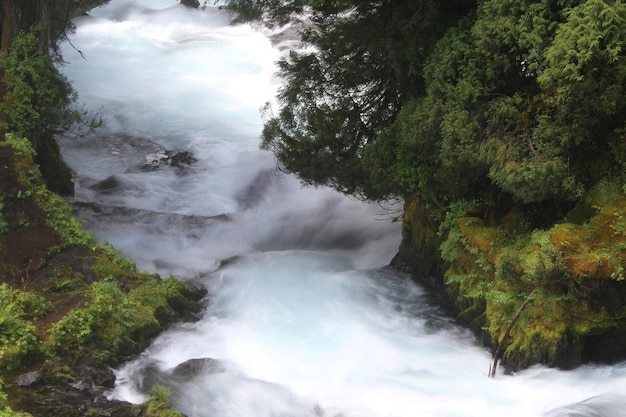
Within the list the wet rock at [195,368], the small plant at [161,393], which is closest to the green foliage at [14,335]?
the small plant at [161,393]

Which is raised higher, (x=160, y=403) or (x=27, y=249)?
(x=27, y=249)

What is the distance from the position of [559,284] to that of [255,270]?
6.40 metres

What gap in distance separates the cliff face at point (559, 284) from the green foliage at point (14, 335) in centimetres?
596

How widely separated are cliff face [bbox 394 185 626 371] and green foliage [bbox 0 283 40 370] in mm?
Result: 5961

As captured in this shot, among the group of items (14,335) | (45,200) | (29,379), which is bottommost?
(29,379)

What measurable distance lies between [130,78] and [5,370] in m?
18.5

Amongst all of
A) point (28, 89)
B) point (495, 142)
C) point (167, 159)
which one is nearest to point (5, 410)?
point (495, 142)

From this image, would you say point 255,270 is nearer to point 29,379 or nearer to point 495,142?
point 29,379

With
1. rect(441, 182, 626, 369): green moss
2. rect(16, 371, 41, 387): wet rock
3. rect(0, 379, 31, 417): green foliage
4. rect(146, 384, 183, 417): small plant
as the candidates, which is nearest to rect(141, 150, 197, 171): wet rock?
rect(16, 371, 41, 387): wet rock

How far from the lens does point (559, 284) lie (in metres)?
8.26

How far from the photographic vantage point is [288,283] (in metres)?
12.5

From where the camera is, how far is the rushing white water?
8531 millimetres

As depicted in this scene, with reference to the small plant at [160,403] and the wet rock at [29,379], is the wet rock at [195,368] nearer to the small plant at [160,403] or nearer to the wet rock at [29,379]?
the small plant at [160,403]

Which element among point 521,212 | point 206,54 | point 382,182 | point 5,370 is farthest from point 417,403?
point 206,54
